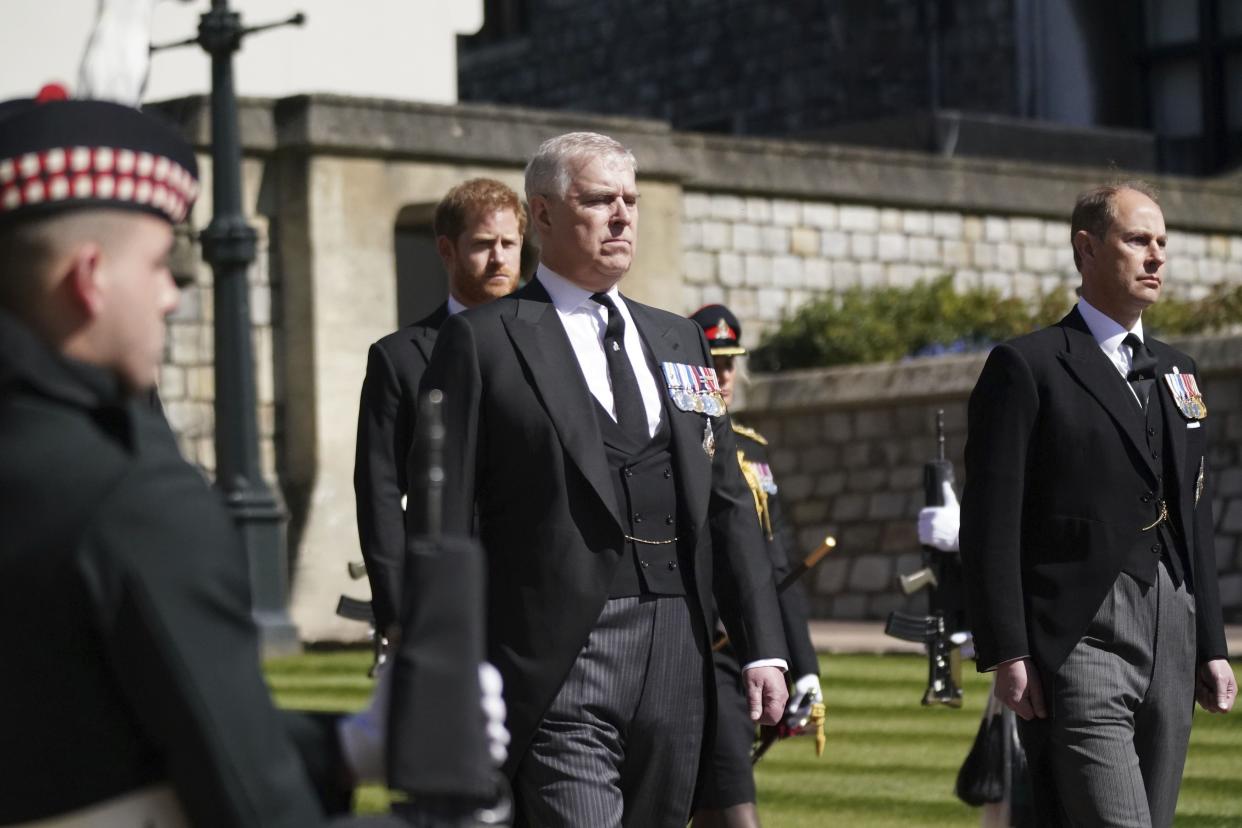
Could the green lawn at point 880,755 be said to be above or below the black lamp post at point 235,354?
below

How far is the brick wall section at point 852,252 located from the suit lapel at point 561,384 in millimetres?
14173

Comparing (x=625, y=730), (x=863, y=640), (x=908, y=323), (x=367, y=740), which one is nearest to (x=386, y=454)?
(x=625, y=730)

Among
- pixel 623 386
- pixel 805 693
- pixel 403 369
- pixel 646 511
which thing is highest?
pixel 403 369

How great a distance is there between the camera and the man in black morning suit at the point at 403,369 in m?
5.69

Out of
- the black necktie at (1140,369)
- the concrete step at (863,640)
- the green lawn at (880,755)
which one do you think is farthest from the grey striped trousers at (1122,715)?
the concrete step at (863,640)

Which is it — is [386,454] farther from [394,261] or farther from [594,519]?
[394,261]

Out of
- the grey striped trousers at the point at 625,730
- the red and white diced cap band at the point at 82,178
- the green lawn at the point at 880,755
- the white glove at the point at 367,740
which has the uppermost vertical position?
the red and white diced cap band at the point at 82,178

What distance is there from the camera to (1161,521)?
18.3 ft

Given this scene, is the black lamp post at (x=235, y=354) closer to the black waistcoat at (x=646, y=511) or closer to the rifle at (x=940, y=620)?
the rifle at (x=940, y=620)

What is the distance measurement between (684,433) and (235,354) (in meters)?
11.1

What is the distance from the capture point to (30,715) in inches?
95.5

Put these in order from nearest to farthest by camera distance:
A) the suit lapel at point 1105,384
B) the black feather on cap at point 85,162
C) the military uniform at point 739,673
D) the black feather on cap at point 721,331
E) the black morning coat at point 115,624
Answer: the black morning coat at point 115,624
the black feather on cap at point 85,162
the suit lapel at point 1105,384
the military uniform at point 739,673
the black feather on cap at point 721,331

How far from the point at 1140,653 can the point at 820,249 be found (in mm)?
14905

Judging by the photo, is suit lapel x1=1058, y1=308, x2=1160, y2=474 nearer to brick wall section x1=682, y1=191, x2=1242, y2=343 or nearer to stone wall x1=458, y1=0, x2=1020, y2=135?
brick wall section x1=682, y1=191, x2=1242, y2=343
